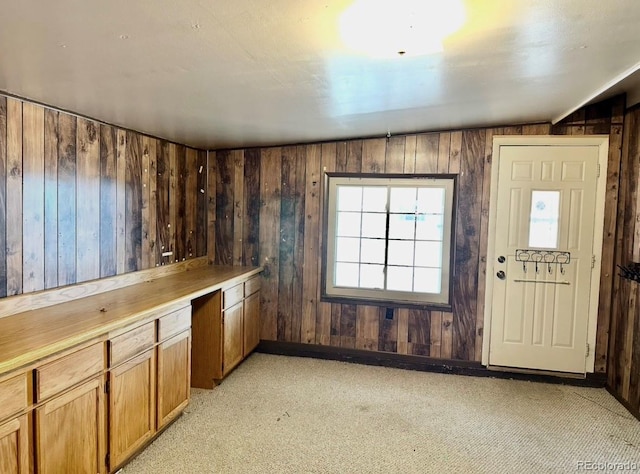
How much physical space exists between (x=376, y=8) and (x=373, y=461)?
2.34m

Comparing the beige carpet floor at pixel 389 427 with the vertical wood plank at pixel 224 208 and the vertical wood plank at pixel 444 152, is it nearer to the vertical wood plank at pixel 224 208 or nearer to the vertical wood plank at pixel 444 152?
the vertical wood plank at pixel 224 208

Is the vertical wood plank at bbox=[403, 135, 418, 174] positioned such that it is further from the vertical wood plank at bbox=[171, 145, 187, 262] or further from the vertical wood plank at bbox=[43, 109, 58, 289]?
the vertical wood plank at bbox=[43, 109, 58, 289]

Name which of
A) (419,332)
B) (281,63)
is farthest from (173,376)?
(419,332)

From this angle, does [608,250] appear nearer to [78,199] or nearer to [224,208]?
[224,208]

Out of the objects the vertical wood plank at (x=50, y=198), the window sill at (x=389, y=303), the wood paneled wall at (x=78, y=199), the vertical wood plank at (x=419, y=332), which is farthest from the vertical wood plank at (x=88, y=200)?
the vertical wood plank at (x=419, y=332)

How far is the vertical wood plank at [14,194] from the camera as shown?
7.10 feet

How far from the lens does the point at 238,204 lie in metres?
4.27

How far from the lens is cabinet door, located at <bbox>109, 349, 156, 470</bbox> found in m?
2.13

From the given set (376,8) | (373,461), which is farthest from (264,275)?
(376,8)

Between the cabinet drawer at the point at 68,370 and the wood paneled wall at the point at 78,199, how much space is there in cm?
65

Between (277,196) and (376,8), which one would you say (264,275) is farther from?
(376,8)

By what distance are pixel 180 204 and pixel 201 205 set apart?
1.26 feet

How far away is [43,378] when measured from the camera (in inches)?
66.8

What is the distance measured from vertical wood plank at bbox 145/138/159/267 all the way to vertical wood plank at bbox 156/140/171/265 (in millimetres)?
24
